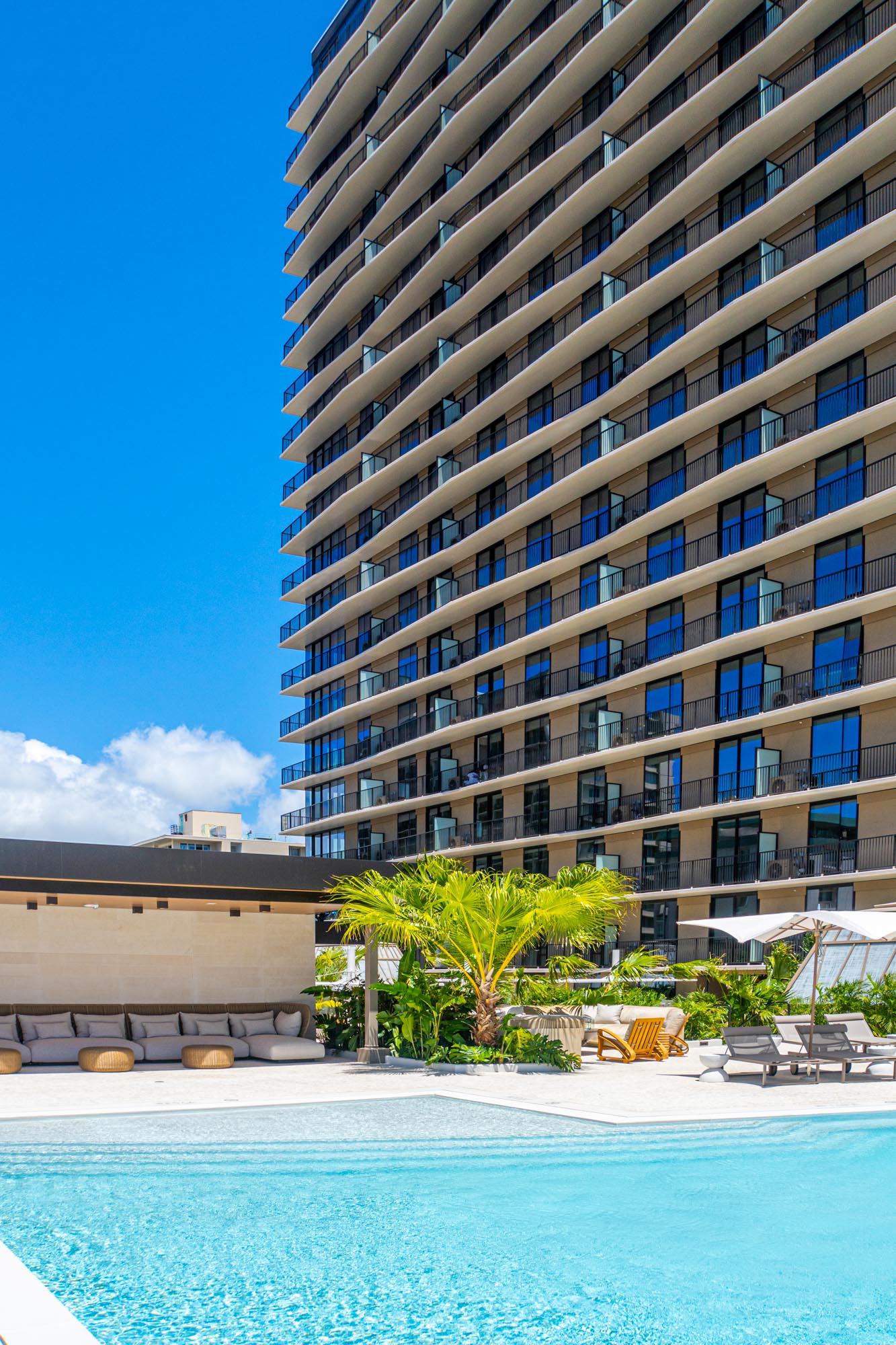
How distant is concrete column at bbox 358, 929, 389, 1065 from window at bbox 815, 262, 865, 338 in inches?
806

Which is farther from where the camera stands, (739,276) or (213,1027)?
(739,276)

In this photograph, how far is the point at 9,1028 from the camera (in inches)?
818

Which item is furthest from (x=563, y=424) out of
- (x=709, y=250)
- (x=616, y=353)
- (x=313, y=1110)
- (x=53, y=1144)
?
(x=53, y=1144)

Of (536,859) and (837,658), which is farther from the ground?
(837,658)

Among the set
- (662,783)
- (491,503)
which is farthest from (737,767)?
(491,503)

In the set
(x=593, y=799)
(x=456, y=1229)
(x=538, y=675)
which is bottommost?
(x=456, y=1229)

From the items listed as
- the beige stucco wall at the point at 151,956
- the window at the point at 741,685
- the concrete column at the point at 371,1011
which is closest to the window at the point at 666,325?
the window at the point at 741,685

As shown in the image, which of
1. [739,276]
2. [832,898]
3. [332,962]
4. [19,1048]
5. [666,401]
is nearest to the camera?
[19,1048]

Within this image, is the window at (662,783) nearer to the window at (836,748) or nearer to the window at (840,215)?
the window at (836,748)

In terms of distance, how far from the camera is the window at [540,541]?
143 ft

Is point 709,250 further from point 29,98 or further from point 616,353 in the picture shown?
point 29,98

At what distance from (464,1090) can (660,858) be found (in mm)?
21912

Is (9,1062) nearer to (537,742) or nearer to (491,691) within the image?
(537,742)

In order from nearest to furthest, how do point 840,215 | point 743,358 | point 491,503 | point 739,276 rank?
point 840,215 → point 743,358 → point 739,276 → point 491,503
